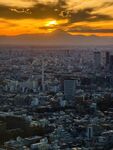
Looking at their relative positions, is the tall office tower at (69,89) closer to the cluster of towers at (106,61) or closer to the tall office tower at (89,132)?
the tall office tower at (89,132)

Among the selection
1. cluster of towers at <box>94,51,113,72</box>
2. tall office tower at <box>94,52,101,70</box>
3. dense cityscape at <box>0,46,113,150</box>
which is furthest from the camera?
tall office tower at <box>94,52,101,70</box>

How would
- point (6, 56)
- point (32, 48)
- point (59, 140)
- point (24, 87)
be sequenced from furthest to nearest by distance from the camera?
point (32, 48) < point (6, 56) < point (24, 87) < point (59, 140)

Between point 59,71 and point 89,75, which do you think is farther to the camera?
point 59,71

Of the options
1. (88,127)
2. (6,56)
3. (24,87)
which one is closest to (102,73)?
(24,87)

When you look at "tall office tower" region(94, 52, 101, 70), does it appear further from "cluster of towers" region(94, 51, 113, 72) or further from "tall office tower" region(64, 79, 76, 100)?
"tall office tower" region(64, 79, 76, 100)

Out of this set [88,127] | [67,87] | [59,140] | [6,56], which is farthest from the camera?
[6,56]

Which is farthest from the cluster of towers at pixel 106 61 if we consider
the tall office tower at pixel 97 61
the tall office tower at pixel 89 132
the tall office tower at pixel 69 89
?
the tall office tower at pixel 89 132

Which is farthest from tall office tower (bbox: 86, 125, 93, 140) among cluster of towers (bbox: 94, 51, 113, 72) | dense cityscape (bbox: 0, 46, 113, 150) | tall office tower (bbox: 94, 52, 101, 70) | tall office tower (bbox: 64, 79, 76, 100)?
tall office tower (bbox: 94, 52, 101, 70)

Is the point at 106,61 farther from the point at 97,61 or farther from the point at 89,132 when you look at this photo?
the point at 89,132

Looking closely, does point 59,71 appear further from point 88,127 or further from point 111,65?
point 88,127
